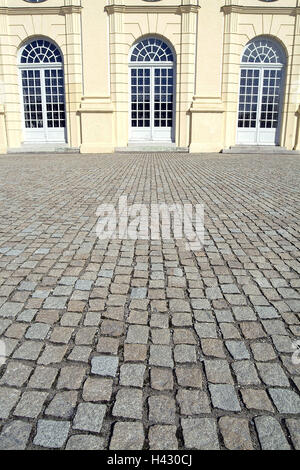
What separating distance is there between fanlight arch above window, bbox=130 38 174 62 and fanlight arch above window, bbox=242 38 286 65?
12.1ft

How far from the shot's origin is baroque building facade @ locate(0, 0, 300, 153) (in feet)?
54.0

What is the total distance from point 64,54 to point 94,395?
17785 mm

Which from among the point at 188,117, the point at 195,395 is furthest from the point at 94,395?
the point at 188,117

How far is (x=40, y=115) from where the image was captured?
18.0m

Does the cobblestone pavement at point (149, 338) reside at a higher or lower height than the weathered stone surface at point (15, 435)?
higher

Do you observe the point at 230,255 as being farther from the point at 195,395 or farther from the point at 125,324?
Answer: the point at 195,395

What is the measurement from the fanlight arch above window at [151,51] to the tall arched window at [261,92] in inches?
145

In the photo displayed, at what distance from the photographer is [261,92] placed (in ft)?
58.4

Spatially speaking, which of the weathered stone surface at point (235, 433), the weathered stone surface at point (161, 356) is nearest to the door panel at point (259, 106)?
the weathered stone surface at point (161, 356)

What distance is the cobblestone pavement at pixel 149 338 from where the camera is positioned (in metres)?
1.81

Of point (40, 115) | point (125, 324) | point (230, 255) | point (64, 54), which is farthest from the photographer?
point (40, 115)

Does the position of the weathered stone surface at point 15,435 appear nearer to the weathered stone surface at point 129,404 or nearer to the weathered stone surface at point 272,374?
the weathered stone surface at point 129,404

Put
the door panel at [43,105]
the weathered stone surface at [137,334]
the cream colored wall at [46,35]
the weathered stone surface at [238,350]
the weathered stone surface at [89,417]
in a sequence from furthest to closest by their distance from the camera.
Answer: the door panel at [43,105] < the cream colored wall at [46,35] < the weathered stone surface at [137,334] < the weathered stone surface at [238,350] < the weathered stone surface at [89,417]

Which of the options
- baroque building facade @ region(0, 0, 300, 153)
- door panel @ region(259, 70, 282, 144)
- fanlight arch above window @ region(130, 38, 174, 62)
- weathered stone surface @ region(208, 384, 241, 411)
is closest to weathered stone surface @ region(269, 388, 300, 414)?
weathered stone surface @ region(208, 384, 241, 411)
